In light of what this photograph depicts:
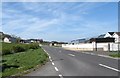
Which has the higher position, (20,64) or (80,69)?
(80,69)

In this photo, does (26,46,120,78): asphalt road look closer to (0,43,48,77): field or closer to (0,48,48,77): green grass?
(0,43,48,77): field

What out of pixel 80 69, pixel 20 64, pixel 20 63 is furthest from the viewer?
pixel 20 63

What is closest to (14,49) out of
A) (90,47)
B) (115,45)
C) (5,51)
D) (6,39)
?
(5,51)

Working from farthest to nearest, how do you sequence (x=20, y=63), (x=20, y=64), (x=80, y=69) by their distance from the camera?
1. (x=20, y=63)
2. (x=20, y=64)
3. (x=80, y=69)

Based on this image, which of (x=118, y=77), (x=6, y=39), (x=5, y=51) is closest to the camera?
(x=118, y=77)

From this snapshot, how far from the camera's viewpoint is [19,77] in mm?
15031

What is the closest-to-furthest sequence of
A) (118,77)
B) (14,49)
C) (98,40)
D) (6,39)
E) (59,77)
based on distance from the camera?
(118,77) < (59,77) < (14,49) < (98,40) < (6,39)

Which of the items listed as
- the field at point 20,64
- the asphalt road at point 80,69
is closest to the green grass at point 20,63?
the field at point 20,64

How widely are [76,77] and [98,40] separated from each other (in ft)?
217

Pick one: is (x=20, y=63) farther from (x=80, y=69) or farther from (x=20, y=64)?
(x=80, y=69)

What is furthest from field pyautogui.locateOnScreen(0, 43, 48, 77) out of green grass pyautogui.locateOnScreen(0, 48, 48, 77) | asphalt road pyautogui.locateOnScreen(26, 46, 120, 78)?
asphalt road pyautogui.locateOnScreen(26, 46, 120, 78)

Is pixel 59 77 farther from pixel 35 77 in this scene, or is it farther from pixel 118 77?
pixel 118 77

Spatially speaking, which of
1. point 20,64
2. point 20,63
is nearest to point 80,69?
point 20,64

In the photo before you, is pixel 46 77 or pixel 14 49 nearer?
pixel 46 77
